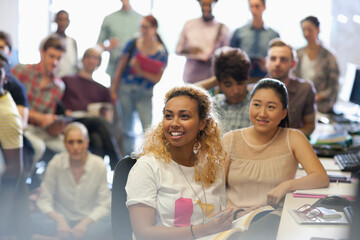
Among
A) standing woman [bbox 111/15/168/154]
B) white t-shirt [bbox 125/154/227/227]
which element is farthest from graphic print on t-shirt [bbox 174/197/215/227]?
standing woman [bbox 111/15/168/154]

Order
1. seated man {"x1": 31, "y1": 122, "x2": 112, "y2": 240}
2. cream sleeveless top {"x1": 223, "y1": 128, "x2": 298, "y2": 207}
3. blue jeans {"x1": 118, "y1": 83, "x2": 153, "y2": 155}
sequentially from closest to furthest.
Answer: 1. cream sleeveless top {"x1": 223, "y1": 128, "x2": 298, "y2": 207}
2. seated man {"x1": 31, "y1": 122, "x2": 112, "y2": 240}
3. blue jeans {"x1": 118, "y1": 83, "x2": 153, "y2": 155}

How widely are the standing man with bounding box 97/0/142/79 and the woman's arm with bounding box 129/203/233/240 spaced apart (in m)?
3.59

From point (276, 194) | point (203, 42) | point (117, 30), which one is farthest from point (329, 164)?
point (117, 30)

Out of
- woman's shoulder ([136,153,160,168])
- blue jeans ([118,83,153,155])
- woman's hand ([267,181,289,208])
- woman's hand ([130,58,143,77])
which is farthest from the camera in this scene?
blue jeans ([118,83,153,155])

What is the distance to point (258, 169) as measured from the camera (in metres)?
2.20

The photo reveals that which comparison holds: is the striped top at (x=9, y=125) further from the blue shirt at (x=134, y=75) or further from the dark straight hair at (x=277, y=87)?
the blue shirt at (x=134, y=75)

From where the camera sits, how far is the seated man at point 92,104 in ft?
12.8

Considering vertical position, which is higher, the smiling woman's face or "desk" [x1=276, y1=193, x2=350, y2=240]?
the smiling woman's face

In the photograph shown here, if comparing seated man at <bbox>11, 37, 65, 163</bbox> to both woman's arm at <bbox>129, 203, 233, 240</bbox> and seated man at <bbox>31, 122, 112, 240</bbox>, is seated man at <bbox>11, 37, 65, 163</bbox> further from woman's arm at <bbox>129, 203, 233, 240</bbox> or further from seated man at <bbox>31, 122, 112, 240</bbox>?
woman's arm at <bbox>129, 203, 233, 240</bbox>

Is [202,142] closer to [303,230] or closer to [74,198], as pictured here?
[303,230]

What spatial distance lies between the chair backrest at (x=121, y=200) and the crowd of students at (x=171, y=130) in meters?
0.06

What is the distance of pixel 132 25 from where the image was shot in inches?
208

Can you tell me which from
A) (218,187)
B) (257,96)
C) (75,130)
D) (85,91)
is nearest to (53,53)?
(85,91)

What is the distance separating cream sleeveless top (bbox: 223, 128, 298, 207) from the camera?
218 cm
